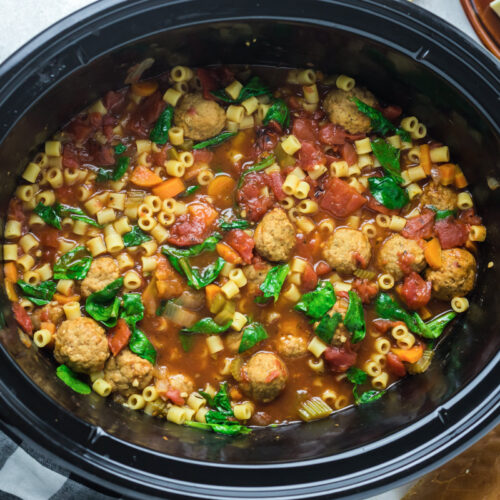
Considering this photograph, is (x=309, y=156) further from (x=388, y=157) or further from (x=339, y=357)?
(x=339, y=357)

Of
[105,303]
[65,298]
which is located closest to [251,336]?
[105,303]

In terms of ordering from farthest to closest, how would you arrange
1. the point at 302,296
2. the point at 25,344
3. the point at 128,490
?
1. the point at 302,296
2. the point at 25,344
3. the point at 128,490

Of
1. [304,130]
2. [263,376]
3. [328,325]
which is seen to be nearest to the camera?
[263,376]

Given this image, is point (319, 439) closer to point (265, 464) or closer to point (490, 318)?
point (265, 464)

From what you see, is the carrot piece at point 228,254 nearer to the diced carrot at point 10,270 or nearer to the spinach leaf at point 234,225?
the spinach leaf at point 234,225

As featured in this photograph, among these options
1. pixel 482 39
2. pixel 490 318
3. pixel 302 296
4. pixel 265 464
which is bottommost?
pixel 265 464

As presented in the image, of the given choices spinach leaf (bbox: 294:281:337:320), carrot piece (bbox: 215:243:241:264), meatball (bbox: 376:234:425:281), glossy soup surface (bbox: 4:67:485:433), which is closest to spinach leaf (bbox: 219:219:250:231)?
glossy soup surface (bbox: 4:67:485:433)

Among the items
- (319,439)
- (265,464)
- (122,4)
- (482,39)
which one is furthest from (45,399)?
(482,39)
